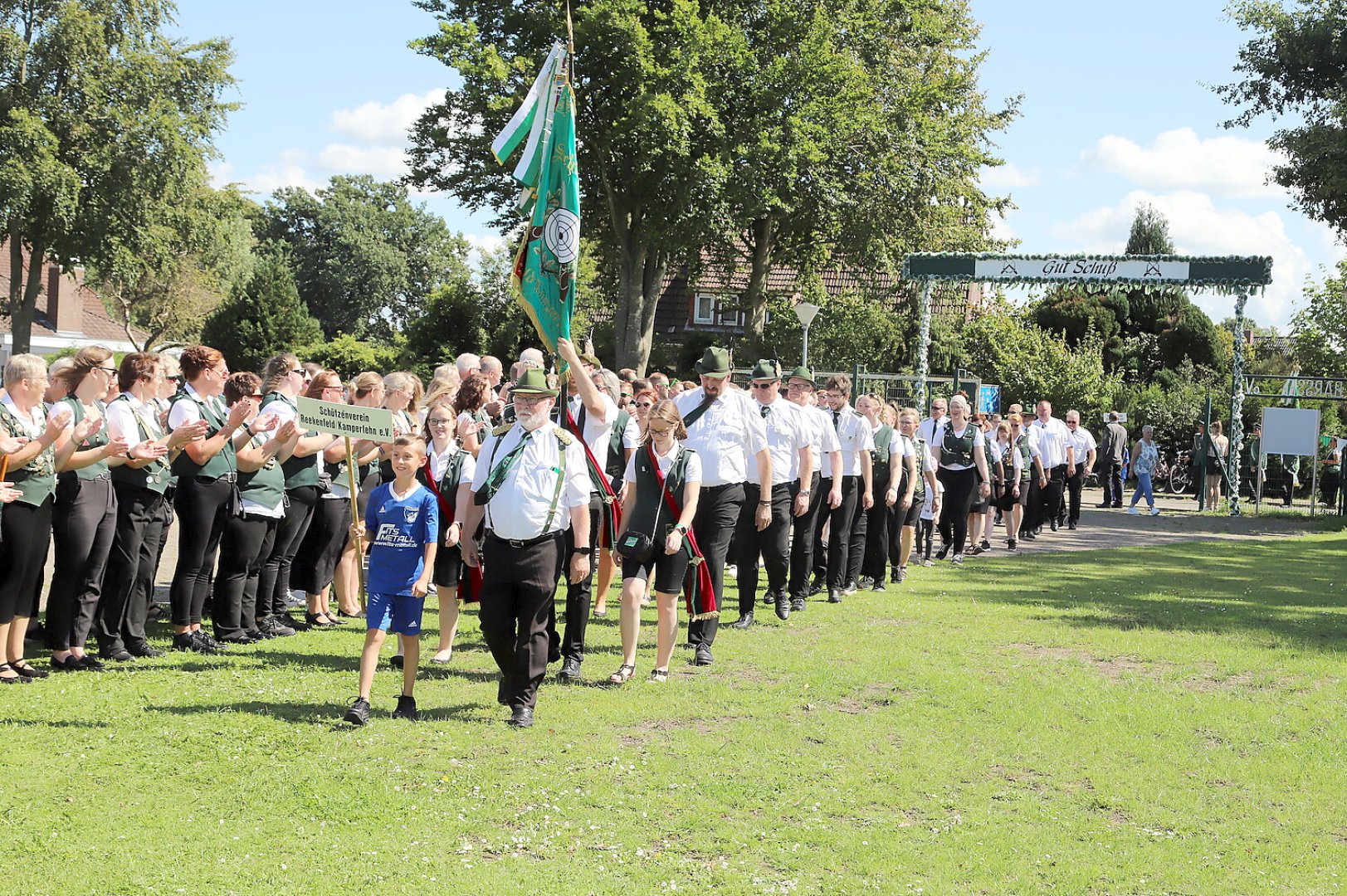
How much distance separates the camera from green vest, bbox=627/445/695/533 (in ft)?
27.2

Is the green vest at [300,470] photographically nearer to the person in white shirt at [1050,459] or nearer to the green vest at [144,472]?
the green vest at [144,472]

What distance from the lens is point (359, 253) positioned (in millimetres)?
90375

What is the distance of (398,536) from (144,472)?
216cm

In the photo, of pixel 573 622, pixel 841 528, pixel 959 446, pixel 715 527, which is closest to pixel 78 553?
pixel 573 622

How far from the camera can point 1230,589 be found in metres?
14.0

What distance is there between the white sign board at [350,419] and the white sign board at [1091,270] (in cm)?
1879

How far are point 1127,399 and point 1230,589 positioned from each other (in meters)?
23.9

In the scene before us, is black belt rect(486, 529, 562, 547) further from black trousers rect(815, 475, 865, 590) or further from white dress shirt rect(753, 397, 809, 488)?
black trousers rect(815, 475, 865, 590)

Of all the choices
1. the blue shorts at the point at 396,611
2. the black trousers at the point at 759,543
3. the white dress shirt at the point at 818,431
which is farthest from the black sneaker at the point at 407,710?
the white dress shirt at the point at 818,431

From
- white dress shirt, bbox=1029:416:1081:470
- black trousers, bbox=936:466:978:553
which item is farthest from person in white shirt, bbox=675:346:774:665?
white dress shirt, bbox=1029:416:1081:470

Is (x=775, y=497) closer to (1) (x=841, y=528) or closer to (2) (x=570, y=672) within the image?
(1) (x=841, y=528)

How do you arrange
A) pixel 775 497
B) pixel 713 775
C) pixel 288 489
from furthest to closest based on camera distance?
pixel 775 497 < pixel 288 489 < pixel 713 775

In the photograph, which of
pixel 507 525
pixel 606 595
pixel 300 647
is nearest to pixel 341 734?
pixel 507 525

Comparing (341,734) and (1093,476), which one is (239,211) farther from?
(341,734)
